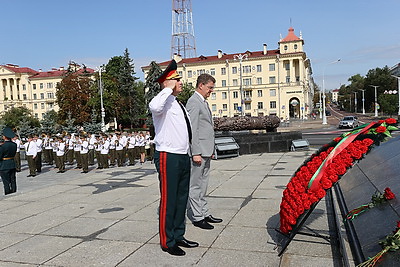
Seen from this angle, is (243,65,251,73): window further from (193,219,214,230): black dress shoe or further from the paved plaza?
(193,219,214,230): black dress shoe

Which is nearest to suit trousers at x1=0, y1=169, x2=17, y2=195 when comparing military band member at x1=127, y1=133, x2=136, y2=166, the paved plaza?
the paved plaza

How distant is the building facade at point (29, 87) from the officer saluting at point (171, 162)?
94.2 m

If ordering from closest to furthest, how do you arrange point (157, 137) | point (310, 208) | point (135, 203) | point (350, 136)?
1. point (310, 208)
2. point (350, 136)
3. point (157, 137)
4. point (135, 203)

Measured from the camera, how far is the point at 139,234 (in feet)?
15.1

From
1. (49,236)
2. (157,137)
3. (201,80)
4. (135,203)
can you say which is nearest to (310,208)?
(157,137)

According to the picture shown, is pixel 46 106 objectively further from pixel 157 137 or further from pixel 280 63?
pixel 157 137

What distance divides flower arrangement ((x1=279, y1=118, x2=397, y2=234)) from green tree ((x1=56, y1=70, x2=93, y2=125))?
174 feet

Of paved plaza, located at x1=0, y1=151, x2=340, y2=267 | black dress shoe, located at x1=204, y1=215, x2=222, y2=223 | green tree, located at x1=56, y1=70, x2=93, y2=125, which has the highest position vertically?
green tree, located at x1=56, y1=70, x2=93, y2=125

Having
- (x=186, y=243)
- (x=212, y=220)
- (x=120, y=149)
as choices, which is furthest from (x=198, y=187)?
(x=120, y=149)

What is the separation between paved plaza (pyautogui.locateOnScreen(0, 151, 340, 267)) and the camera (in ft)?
12.2

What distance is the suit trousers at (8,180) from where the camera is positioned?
8.58m

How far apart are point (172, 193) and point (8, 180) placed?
6541 mm

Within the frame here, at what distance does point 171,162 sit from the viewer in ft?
12.3

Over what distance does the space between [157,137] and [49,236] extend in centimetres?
216
